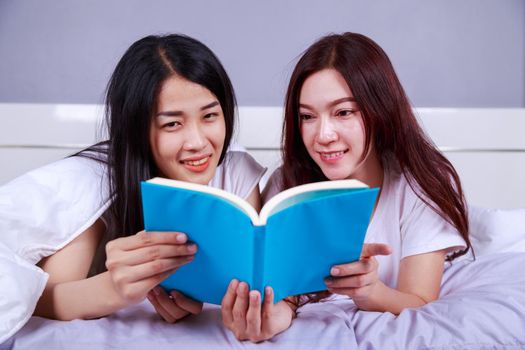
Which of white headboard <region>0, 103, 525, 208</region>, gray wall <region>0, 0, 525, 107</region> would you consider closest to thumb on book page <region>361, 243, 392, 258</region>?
white headboard <region>0, 103, 525, 208</region>

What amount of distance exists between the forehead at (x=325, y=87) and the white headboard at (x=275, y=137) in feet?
2.53

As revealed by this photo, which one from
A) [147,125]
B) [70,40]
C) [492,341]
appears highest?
[70,40]

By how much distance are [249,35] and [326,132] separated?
109cm

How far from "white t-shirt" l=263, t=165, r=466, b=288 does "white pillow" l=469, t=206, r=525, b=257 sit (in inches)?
14.7

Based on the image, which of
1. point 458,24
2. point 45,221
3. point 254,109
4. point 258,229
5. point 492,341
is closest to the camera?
point 258,229

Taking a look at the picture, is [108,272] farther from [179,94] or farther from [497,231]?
[497,231]

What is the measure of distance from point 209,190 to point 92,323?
40cm

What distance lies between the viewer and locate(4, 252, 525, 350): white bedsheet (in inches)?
39.8

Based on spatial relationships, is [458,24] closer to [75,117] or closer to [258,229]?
[75,117]

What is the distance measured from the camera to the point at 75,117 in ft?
7.00

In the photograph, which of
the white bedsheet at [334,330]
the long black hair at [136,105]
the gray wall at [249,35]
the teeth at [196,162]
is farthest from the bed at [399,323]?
the gray wall at [249,35]

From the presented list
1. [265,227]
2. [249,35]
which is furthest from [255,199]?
[249,35]

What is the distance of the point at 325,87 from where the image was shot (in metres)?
1.33

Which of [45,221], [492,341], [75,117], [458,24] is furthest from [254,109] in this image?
[492,341]
